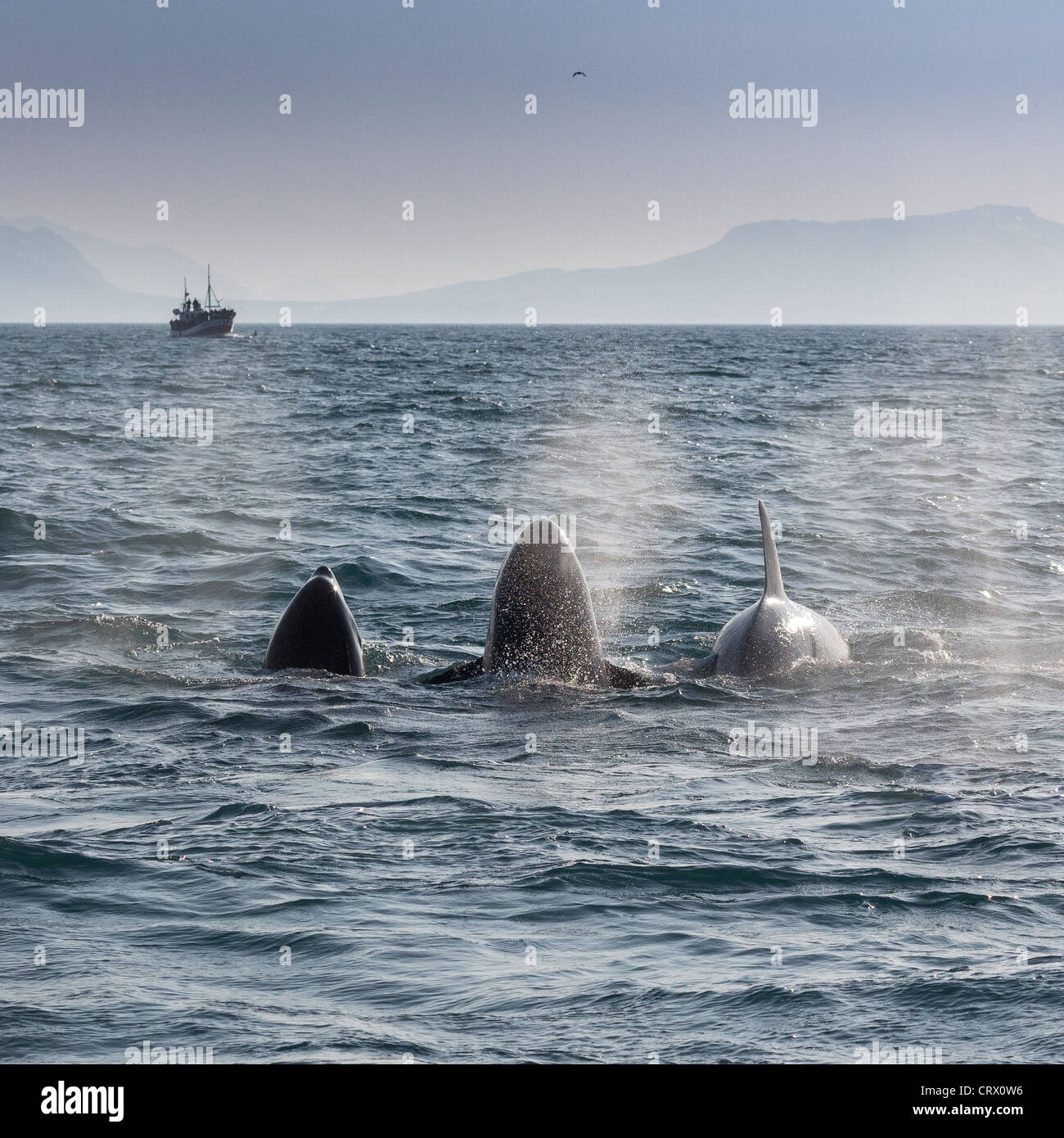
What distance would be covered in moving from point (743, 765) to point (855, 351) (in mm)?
122032

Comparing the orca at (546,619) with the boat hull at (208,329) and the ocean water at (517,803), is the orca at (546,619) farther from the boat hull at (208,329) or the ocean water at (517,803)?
the boat hull at (208,329)

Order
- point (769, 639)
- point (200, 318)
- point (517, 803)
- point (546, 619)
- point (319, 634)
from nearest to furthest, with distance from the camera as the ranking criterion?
point (517, 803), point (546, 619), point (319, 634), point (769, 639), point (200, 318)

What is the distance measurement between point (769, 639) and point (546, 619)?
2.23 m

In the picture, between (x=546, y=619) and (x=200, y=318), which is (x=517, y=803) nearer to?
(x=546, y=619)

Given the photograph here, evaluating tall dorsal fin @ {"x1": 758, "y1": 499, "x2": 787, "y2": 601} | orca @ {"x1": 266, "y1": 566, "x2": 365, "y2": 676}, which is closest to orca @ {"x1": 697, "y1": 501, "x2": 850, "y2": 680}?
tall dorsal fin @ {"x1": 758, "y1": 499, "x2": 787, "y2": 601}

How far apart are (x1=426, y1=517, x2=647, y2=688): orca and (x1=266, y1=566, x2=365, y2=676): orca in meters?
1.31

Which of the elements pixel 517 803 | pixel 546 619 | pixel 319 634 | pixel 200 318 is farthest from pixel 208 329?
pixel 517 803

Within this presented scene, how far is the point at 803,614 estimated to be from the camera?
43.8 feet

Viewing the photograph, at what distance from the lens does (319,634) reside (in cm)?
1262

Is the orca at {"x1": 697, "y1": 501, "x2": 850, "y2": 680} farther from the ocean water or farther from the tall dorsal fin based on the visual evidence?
the ocean water

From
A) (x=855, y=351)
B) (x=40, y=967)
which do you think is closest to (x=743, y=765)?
(x=40, y=967)
